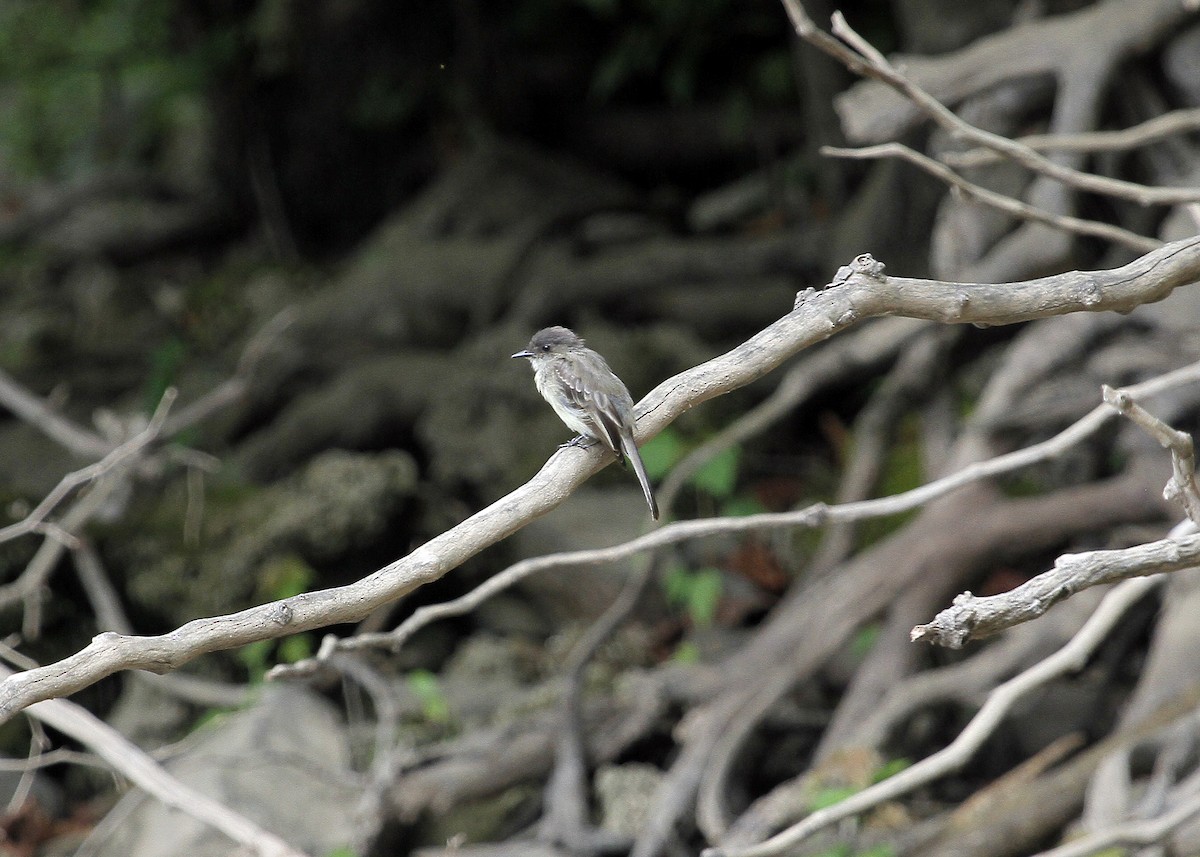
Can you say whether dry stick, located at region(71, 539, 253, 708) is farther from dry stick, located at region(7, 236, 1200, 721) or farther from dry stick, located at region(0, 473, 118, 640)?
dry stick, located at region(7, 236, 1200, 721)

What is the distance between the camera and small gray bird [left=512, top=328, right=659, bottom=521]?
9.53 feet

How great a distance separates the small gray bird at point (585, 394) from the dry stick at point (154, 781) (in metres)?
1.62

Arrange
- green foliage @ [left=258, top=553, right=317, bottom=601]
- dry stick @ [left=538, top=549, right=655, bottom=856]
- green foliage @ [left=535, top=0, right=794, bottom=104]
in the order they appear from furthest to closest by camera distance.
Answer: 1. green foliage @ [left=535, top=0, right=794, bottom=104]
2. green foliage @ [left=258, top=553, right=317, bottom=601]
3. dry stick @ [left=538, top=549, right=655, bottom=856]

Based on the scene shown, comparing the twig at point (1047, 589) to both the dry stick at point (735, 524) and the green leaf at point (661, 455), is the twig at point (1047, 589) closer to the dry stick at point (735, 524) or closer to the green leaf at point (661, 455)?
the dry stick at point (735, 524)

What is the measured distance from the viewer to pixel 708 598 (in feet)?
21.2

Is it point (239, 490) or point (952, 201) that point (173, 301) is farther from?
point (952, 201)

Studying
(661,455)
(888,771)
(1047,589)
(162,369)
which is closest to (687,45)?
(661,455)

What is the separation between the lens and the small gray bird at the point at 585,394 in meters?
2.90

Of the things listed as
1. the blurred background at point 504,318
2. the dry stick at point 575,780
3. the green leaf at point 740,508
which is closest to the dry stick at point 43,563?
the blurred background at point 504,318

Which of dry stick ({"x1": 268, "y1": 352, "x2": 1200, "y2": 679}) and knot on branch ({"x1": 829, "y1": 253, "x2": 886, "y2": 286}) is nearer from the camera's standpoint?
knot on branch ({"x1": 829, "y1": 253, "x2": 886, "y2": 286})

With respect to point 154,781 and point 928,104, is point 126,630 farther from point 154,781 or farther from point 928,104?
point 928,104

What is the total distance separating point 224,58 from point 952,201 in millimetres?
6200

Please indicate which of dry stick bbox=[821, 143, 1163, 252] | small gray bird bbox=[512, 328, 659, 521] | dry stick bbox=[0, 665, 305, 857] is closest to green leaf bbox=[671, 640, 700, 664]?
dry stick bbox=[0, 665, 305, 857]

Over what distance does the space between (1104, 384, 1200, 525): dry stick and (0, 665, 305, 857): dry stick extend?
2731mm
